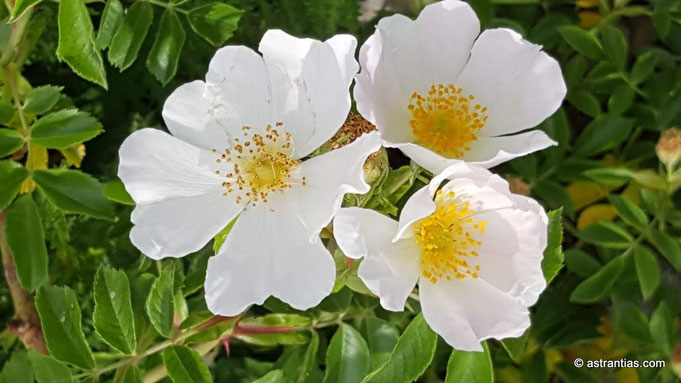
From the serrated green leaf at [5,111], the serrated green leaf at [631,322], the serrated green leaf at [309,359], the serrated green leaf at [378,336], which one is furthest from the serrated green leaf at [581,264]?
the serrated green leaf at [5,111]

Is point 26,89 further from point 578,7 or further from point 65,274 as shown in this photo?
point 578,7

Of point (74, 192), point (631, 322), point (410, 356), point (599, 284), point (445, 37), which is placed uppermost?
point (445, 37)

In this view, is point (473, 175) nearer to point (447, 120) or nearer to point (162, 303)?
point (447, 120)

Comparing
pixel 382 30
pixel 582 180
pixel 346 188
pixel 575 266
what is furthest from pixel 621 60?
pixel 346 188

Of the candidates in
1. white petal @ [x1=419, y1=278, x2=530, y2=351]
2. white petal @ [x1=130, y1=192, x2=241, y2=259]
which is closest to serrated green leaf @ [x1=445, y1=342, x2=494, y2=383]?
white petal @ [x1=419, y1=278, x2=530, y2=351]

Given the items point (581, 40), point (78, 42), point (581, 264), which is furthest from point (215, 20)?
point (581, 264)

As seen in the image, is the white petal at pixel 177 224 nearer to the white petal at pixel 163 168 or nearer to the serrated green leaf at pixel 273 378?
the white petal at pixel 163 168
